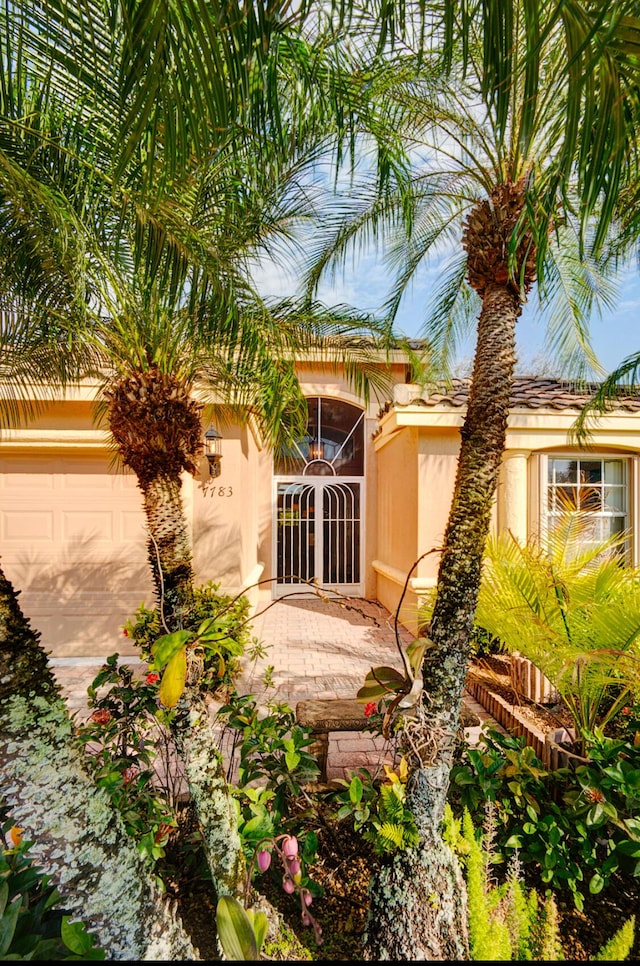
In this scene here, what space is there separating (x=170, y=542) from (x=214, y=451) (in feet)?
13.1

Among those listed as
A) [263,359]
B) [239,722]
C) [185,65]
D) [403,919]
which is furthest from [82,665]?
[185,65]

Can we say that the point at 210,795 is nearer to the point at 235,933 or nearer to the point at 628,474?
the point at 235,933

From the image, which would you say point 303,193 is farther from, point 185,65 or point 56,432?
point 56,432

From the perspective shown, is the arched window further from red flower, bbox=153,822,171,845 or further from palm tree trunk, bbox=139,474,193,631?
red flower, bbox=153,822,171,845

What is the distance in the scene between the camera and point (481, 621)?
496cm

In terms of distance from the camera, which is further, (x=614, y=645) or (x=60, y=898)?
(x=614, y=645)

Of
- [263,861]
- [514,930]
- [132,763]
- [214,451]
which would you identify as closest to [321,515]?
[214,451]

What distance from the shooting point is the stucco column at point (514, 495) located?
839 centimetres

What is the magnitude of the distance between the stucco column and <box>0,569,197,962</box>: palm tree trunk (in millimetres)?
7827

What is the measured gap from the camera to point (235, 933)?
1.65 metres

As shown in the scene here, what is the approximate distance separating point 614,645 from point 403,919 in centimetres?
257

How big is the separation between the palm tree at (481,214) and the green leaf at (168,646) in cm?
136

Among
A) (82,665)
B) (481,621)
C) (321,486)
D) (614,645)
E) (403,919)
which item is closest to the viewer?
(403,919)

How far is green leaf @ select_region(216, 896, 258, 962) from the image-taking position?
1.61 metres
